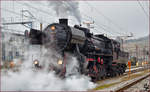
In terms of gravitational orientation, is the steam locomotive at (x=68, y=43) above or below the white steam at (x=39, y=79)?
above

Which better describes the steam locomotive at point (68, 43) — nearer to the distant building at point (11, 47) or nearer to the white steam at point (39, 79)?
the white steam at point (39, 79)

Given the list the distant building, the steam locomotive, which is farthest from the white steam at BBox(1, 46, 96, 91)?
the distant building

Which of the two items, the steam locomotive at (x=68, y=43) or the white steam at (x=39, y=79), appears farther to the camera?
the steam locomotive at (x=68, y=43)

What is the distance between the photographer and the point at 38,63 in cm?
1069

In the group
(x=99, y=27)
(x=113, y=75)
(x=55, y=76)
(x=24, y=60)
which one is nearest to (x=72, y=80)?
(x=55, y=76)

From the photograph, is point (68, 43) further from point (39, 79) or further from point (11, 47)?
point (11, 47)

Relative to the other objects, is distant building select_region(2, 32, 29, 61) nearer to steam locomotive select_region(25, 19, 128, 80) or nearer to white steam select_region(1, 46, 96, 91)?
white steam select_region(1, 46, 96, 91)

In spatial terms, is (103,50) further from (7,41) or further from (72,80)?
(7,41)

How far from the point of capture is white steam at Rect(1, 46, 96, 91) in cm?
855

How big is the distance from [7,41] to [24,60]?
→ 1.66m

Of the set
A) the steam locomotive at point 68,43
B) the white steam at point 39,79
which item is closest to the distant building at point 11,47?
the white steam at point 39,79

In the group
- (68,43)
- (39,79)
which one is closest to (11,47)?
(39,79)

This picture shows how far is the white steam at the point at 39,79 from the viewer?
855cm

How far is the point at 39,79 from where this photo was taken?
954cm
